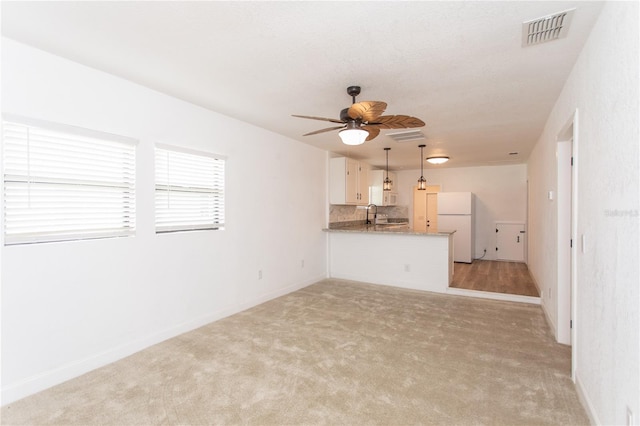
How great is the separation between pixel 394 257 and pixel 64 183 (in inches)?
182

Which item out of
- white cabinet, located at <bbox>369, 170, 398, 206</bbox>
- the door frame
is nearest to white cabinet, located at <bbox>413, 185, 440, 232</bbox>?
white cabinet, located at <bbox>369, 170, 398, 206</bbox>

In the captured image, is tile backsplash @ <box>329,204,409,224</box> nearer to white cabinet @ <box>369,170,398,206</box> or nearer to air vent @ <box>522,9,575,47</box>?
white cabinet @ <box>369,170,398,206</box>

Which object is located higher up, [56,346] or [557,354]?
[56,346]

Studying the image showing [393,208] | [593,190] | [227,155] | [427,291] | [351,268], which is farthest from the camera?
[393,208]

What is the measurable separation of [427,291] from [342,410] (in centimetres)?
346

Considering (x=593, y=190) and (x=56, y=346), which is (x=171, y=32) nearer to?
(x=56, y=346)

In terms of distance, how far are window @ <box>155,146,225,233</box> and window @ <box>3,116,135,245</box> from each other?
1.02ft

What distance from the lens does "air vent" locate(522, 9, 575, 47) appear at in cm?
184

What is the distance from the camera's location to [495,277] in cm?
580

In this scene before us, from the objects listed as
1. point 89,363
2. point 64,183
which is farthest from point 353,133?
point 89,363

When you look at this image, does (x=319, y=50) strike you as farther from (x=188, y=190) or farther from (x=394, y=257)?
(x=394, y=257)

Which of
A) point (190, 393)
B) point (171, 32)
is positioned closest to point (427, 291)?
point (190, 393)

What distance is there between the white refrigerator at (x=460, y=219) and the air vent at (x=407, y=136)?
10.5ft

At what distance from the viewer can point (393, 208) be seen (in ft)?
29.3
